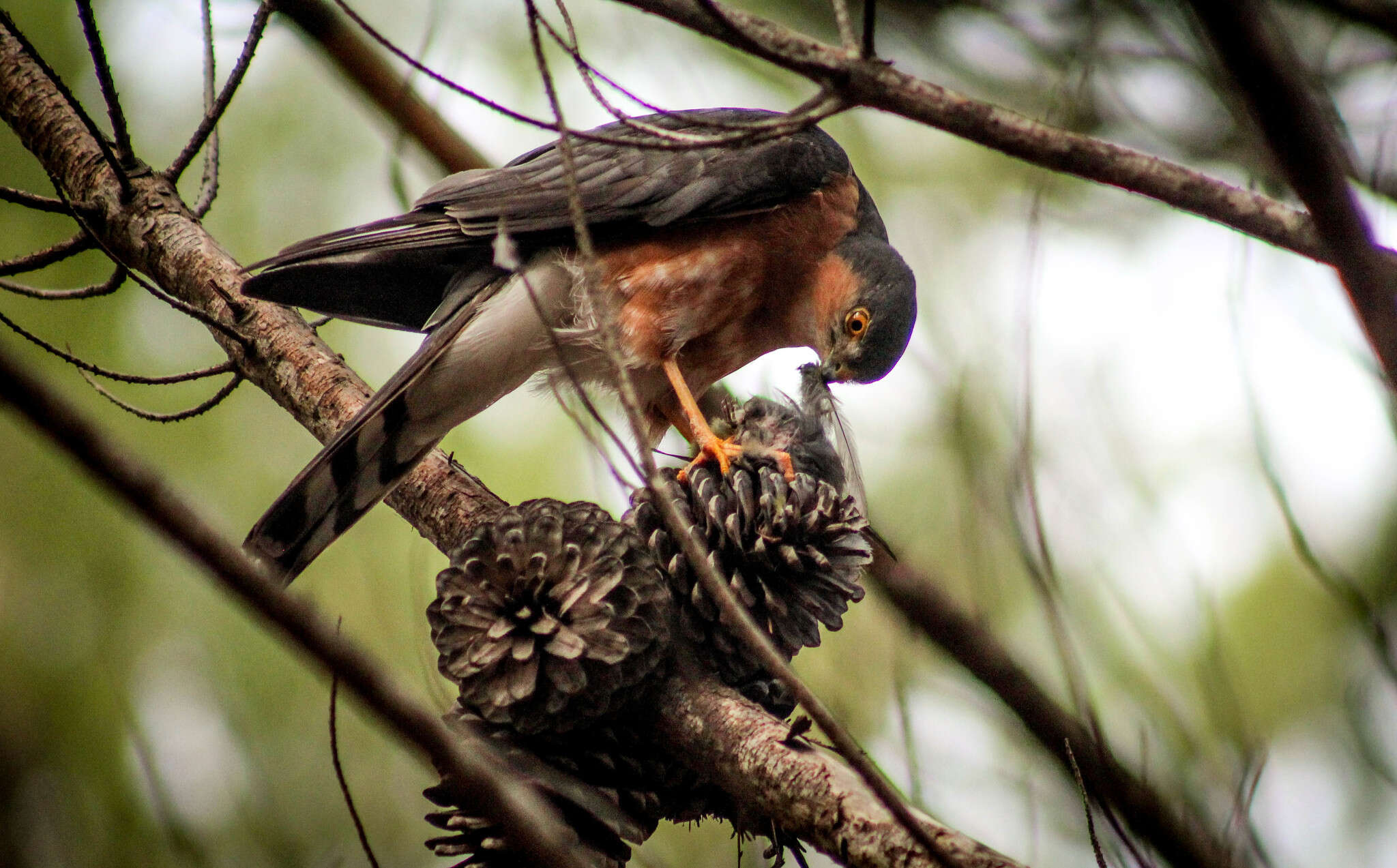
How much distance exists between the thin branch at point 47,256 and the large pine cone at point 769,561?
69.7 inches

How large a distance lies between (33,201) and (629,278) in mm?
1628

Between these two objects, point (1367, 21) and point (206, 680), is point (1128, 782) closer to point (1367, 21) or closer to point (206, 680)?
point (1367, 21)

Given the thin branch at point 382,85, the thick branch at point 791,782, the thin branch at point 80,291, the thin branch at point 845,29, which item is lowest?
the thick branch at point 791,782

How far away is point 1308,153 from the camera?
4.00ft

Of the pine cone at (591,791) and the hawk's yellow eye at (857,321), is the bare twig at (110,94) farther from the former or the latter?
the hawk's yellow eye at (857,321)

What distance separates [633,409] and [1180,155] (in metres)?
2.97

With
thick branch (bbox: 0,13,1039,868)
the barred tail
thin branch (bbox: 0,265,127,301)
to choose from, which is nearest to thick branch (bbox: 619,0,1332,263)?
thick branch (bbox: 0,13,1039,868)

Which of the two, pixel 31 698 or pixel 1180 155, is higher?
pixel 1180 155

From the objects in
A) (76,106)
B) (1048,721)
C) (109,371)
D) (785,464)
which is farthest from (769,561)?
(76,106)

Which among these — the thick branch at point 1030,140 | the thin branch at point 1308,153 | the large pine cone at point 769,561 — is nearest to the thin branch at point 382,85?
the large pine cone at point 769,561

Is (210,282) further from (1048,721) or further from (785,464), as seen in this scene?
(1048,721)

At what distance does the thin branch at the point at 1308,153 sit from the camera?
1.16 metres

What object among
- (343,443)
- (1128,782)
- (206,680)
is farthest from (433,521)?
(206,680)

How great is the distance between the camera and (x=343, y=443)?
99.0 inches
